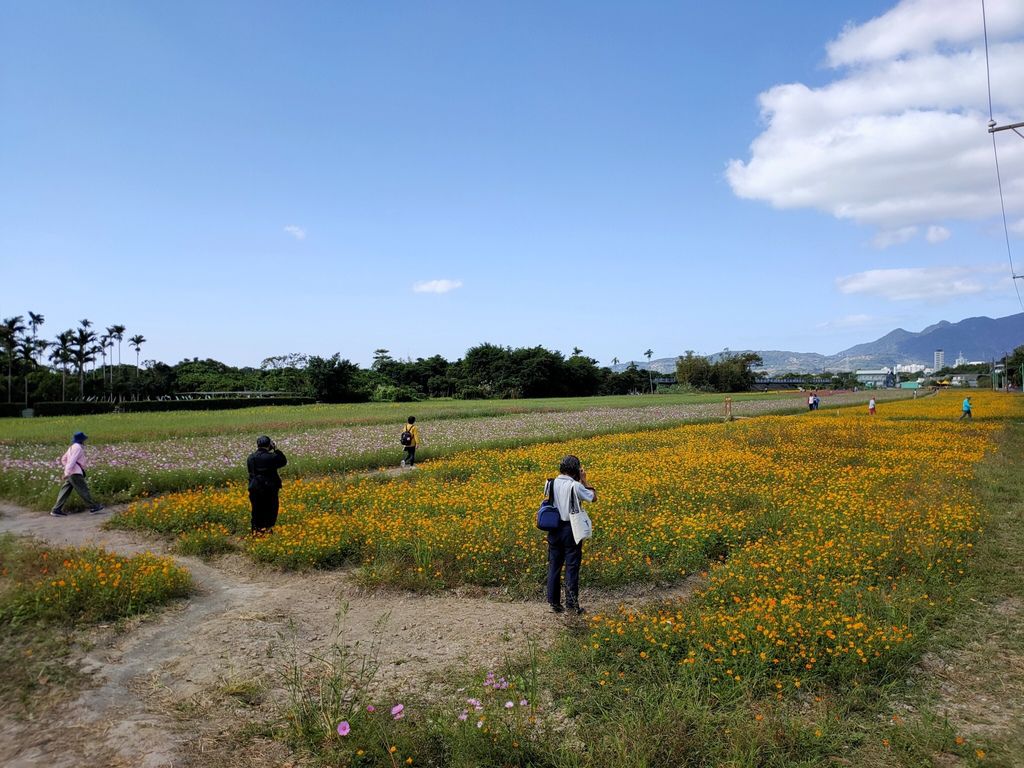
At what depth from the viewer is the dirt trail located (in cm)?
455

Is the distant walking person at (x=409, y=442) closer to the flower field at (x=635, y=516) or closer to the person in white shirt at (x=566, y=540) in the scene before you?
the flower field at (x=635, y=516)

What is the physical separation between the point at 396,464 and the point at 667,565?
12709 mm

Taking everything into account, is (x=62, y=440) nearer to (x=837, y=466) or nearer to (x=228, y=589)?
(x=228, y=589)

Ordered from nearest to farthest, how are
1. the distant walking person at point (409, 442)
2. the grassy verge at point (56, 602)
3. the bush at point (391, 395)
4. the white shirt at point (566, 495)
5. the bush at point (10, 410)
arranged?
the grassy verge at point (56, 602), the white shirt at point (566, 495), the distant walking person at point (409, 442), the bush at point (10, 410), the bush at point (391, 395)

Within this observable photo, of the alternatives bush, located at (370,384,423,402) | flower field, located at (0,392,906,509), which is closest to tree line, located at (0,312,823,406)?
bush, located at (370,384,423,402)

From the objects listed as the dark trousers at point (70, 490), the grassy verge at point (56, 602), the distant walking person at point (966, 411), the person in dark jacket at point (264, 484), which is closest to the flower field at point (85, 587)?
the grassy verge at point (56, 602)

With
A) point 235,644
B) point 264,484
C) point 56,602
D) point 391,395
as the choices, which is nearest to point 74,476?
point 264,484

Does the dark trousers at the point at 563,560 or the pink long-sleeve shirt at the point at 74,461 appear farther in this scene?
the pink long-sleeve shirt at the point at 74,461

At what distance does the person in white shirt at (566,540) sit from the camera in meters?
6.95

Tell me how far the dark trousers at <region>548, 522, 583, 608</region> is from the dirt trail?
32 centimetres

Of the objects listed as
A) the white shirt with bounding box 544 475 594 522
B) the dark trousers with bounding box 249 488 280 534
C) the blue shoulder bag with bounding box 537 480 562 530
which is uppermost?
the white shirt with bounding box 544 475 594 522

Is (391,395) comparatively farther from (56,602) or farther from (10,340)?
(56,602)

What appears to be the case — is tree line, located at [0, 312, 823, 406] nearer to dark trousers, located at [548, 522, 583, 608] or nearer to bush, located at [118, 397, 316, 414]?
bush, located at [118, 397, 316, 414]

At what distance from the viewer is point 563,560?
7.23 meters
